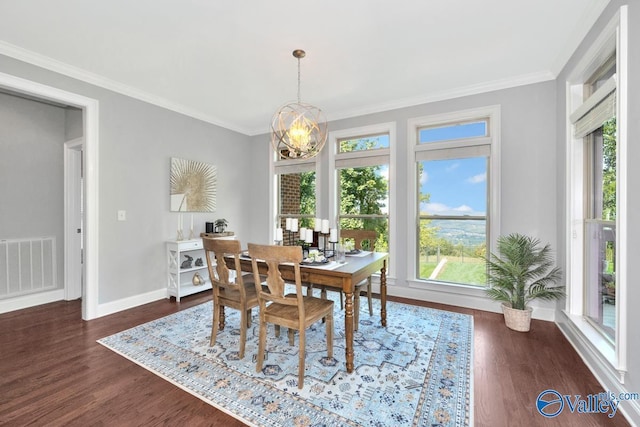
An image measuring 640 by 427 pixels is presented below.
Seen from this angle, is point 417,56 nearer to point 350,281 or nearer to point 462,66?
point 462,66

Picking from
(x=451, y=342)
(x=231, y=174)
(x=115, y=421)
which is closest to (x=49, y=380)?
(x=115, y=421)

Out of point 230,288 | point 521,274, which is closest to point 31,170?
point 230,288

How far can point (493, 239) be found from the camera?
3.37 m

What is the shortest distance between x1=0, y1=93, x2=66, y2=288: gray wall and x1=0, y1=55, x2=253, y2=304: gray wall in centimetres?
12

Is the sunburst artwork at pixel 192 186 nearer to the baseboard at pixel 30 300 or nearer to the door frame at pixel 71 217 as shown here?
the door frame at pixel 71 217

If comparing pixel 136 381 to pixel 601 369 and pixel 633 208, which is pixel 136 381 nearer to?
pixel 601 369

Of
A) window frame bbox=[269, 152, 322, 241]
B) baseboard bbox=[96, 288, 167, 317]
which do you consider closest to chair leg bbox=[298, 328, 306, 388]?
baseboard bbox=[96, 288, 167, 317]

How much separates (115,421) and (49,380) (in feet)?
2.76

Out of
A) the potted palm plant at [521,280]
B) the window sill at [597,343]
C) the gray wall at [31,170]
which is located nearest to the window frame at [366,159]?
the potted palm plant at [521,280]

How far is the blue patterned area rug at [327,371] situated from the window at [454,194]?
0.77 metres

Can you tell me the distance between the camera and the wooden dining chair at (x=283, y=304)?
1.94m

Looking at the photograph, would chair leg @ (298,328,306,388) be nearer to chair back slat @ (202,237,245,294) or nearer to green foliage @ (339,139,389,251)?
chair back slat @ (202,237,245,294)

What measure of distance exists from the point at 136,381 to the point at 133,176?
246 centimetres

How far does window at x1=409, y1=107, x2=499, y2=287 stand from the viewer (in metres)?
3.45
